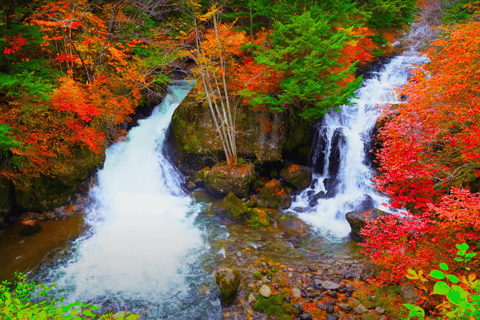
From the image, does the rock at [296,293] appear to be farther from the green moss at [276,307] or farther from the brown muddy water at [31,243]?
the brown muddy water at [31,243]

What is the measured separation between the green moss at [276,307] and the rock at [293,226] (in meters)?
3.48

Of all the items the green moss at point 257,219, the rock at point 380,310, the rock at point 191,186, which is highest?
the rock at point 191,186

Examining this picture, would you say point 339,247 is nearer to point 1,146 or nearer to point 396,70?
point 1,146

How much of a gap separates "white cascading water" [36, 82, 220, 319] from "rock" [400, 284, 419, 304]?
430 centimetres

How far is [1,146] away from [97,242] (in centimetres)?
424

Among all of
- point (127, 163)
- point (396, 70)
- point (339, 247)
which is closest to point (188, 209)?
point (127, 163)

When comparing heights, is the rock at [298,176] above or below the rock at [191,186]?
above

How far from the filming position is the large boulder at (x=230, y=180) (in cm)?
1180

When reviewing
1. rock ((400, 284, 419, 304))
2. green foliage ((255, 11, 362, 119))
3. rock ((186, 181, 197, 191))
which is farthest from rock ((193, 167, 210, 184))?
rock ((400, 284, 419, 304))

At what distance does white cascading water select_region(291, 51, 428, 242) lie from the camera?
11.0 metres

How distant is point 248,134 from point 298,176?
11.4ft

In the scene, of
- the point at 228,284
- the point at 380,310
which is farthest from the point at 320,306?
the point at 228,284

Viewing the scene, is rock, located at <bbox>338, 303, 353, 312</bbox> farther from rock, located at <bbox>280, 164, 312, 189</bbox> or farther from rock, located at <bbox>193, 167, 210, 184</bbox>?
rock, located at <bbox>193, 167, 210, 184</bbox>

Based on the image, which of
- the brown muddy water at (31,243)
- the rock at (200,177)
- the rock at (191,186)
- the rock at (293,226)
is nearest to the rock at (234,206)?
the rock at (293,226)
